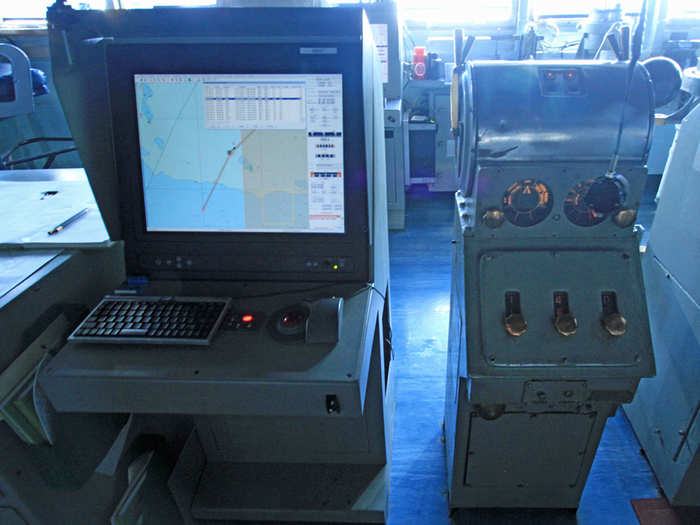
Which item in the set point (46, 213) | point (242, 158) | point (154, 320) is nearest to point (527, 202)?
point (242, 158)

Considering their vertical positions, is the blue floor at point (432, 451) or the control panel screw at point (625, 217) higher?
the control panel screw at point (625, 217)

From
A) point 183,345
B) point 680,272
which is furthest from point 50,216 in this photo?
point 680,272

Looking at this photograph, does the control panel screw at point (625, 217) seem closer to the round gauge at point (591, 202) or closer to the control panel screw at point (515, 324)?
the round gauge at point (591, 202)

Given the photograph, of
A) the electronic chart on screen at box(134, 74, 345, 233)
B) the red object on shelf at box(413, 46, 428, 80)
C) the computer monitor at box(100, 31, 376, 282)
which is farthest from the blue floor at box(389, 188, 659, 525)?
the red object on shelf at box(413, 46, 428, 80)

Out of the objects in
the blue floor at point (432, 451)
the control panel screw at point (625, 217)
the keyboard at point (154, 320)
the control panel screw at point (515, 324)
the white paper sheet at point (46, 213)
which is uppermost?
the white paper sheet at point (46, 213)

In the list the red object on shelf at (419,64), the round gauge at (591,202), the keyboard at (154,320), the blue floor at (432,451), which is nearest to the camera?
the keyboard at (154,320)

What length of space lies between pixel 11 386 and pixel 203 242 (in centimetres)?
A: 44

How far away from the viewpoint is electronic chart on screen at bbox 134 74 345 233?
1003 millimetres

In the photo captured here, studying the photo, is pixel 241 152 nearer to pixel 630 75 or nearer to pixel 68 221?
pixel 68 221

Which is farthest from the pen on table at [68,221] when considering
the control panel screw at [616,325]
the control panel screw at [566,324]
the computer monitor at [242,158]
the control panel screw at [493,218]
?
the control panel screw at [616,325]

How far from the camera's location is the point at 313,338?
90 cm

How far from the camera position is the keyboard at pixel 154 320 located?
2.98ft

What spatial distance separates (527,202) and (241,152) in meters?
0.62

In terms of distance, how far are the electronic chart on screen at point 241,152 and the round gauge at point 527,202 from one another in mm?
370
